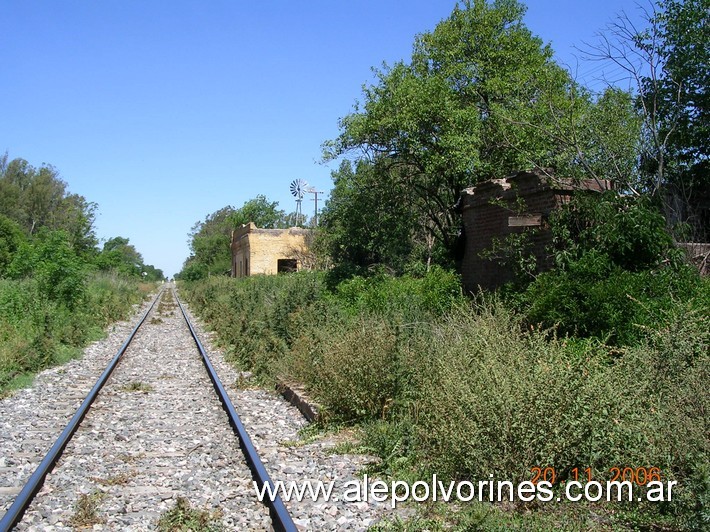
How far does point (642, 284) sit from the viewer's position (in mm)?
9273

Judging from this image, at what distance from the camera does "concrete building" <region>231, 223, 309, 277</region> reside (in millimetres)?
55094

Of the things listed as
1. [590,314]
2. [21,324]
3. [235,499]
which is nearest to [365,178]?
[21,324]

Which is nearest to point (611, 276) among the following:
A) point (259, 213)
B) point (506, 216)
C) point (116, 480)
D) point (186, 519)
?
point (506, 216)

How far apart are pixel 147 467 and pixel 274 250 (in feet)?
160

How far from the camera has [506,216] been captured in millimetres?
13102

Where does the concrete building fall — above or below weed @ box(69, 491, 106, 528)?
above

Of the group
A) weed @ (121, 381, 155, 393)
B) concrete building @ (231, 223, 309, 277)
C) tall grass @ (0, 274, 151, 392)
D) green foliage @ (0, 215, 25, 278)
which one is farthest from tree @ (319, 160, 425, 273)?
green foliage @ (0, 215, 25, 278)

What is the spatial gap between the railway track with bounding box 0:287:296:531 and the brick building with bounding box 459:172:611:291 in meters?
5.79

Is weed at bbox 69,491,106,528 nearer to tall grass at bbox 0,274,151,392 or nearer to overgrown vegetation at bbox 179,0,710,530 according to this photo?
overgrown vegetation at bbox 179,0,710,530

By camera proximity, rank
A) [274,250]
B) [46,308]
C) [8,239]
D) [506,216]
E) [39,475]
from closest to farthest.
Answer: [39,475] → [506,216] → [46,308] → [8,239] → [274,250]

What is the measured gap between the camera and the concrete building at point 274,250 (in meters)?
55.1

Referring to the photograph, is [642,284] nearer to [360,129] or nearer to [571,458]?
[571,458]

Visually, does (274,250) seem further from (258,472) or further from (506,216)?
(258,472)

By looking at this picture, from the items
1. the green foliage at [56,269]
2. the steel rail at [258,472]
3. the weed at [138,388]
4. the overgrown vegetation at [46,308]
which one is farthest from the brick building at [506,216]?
the green foliage at [56,269]
